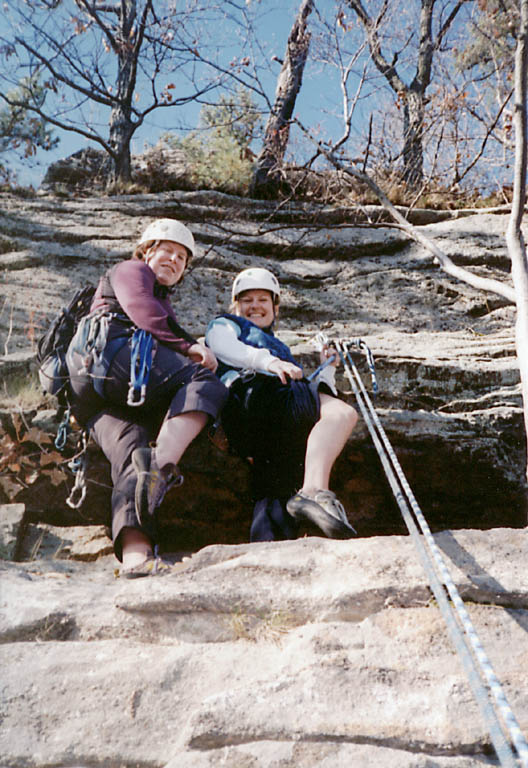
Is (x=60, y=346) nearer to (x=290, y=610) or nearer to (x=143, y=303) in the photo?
(x=143, y=303)

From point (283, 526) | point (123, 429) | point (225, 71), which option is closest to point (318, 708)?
point (283, 526)

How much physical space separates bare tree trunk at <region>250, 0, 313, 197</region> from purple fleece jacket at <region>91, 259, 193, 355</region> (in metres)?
6.75

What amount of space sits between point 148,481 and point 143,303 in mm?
1091

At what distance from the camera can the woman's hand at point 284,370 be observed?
12.2 feet

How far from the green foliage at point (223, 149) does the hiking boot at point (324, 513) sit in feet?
25.1

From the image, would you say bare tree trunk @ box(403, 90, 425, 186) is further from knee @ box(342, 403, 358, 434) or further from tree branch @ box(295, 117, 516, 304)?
knee @ box(342, 403, 358, 434)

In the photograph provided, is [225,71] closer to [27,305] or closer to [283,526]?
[27,305]

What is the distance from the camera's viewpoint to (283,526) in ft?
12.2

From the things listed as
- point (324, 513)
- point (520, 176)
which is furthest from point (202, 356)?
point (520, 176)

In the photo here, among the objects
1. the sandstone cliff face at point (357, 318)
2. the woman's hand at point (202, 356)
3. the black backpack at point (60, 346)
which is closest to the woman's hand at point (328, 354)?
the sandstone cliff face at point (357, 318)

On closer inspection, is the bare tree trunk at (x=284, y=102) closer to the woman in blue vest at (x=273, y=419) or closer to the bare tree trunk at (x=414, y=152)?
the bare tree trunk at (x=414, y=152)

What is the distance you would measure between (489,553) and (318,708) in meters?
1.24

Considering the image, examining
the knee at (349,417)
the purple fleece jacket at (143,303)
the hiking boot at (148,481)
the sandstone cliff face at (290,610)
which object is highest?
the purple fleece jacket at (143,303)

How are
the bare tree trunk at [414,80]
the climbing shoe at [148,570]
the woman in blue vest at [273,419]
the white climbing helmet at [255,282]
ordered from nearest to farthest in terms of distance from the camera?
the climbing shoe at [148,570]
the woman in blue vest at [273,419]
the white climbing helmet at [255,282]
the bare tree trunk at [414,80]
